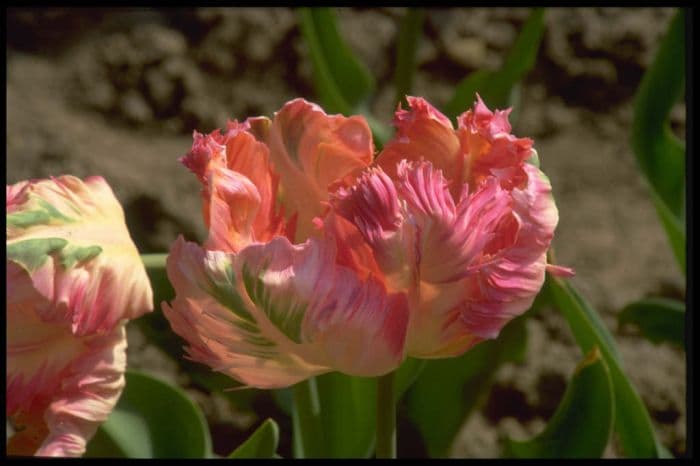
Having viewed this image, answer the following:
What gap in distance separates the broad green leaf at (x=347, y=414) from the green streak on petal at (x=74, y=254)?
32 cm

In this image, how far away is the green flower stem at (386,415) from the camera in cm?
59

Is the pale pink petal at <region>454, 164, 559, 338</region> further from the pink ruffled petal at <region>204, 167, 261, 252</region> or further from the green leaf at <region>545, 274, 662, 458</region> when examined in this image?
the green leaf at <region>545, 274, 662, 458</region>

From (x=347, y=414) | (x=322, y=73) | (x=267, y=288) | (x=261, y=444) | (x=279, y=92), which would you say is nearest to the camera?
(x=267, y=288)

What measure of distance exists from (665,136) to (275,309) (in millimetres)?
665

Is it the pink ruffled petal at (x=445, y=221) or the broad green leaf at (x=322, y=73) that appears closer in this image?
the pink ruffled petal at (x=445, y=221)

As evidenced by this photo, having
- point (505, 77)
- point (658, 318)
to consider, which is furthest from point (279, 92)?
point (658, 318)

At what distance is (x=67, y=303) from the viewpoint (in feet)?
1.84

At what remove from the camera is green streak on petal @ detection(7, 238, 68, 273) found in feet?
1.81

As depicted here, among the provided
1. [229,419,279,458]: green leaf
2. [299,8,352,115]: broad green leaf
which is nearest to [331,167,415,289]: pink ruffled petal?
[229,419,279,458]: green leaf

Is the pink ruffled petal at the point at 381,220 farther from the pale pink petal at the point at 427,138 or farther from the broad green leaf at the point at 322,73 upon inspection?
the broad green leaf at the point at 322,73

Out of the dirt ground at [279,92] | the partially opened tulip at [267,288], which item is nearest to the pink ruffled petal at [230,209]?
the partially opened tulip at [267,288]

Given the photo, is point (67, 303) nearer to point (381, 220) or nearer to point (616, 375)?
point (381, 220)

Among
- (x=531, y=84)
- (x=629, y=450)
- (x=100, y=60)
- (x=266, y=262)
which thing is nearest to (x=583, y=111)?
(x=531, y=84)

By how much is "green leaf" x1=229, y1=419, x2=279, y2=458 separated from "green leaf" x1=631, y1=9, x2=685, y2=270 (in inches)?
18.5
